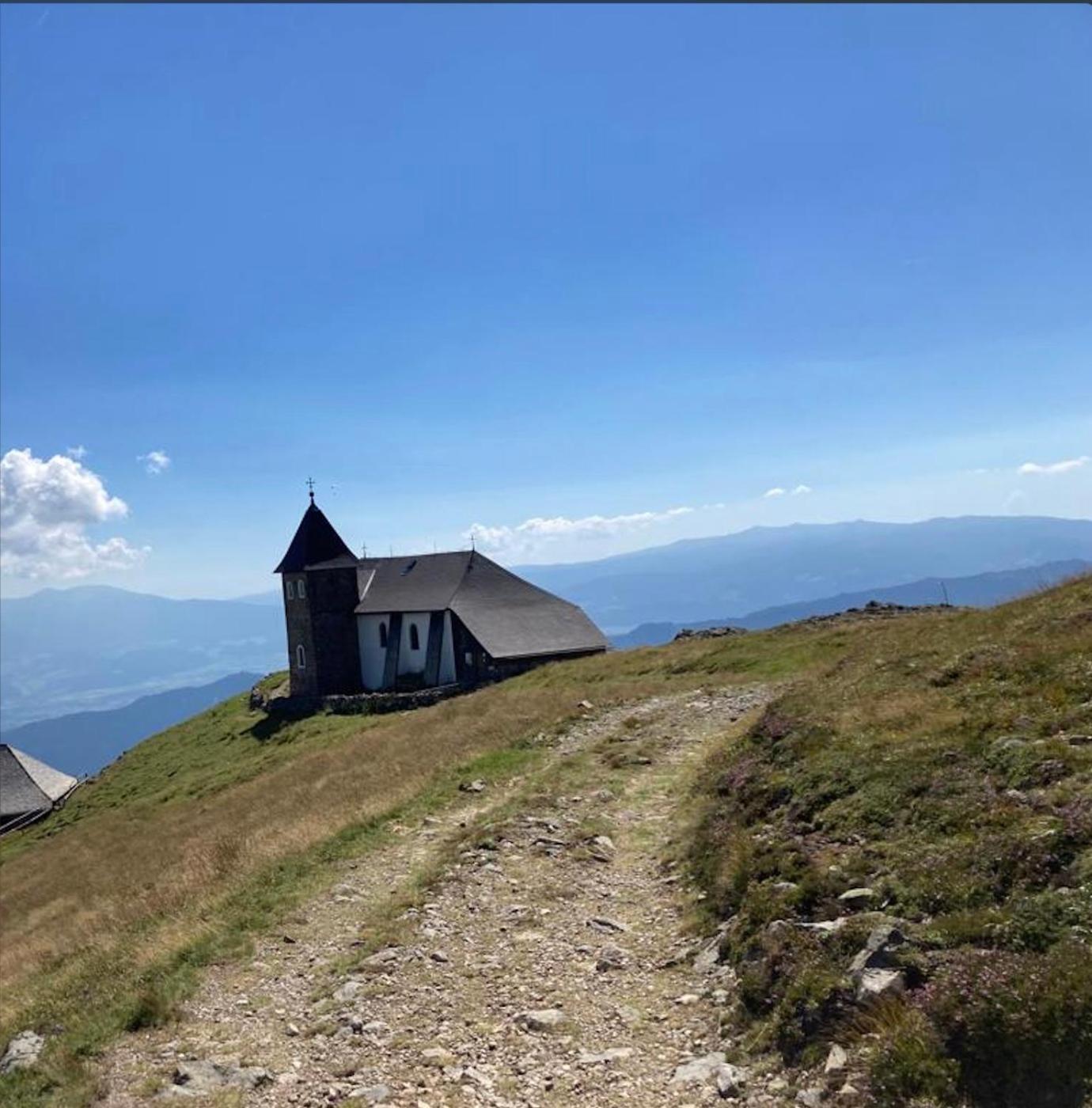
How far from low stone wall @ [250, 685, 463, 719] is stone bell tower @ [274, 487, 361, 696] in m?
1.97

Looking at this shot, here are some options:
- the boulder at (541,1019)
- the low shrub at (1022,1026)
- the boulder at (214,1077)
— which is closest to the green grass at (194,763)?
the boulder at (214,1077)

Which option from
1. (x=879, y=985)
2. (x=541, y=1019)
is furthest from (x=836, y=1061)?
(x=541, y=1019)

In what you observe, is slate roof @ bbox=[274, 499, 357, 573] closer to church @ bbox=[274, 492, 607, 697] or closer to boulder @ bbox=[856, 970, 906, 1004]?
church @ bbox=[274, 492, 607, 697]

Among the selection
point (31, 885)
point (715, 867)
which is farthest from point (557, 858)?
point (31, 885)

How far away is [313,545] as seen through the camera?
201 feet

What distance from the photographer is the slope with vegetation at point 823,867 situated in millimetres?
6660

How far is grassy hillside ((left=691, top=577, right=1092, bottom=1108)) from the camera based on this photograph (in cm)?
629

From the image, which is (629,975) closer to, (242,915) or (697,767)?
(242,915)

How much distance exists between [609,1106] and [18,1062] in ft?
24.4

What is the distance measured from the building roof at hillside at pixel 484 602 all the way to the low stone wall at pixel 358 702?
4287 mm

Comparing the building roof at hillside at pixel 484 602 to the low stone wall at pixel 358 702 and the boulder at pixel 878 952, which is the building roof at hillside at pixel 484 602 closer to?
the low stone wall at pixel 358 702

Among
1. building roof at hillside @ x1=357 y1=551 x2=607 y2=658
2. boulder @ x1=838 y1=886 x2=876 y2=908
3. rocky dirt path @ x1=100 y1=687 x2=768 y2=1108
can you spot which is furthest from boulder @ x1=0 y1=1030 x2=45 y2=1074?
building roof at hillside @ x1=357 y1=551 x2=607 y2=658

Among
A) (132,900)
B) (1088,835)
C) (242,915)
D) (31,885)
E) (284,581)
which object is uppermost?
(284,581)

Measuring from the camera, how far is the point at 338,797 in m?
22.7
